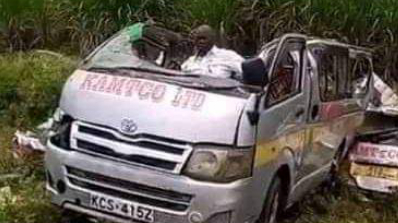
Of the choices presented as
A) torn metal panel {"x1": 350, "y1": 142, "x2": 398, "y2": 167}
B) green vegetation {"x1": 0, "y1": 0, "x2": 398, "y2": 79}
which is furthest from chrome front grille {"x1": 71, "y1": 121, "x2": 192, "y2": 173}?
green vegetation {"x1": 0, "y1": 0, "x2": 398, "y2": 79}

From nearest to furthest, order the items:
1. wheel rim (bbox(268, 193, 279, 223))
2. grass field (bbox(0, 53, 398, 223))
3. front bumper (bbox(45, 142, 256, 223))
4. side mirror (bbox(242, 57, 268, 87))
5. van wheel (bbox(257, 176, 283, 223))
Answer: front bumper (bbox(45, 142, 256, 223)), side mirror (bbox(242, 57, 268, 87)), van wheel (bbox(257, 176, 283, 223)), wheel rim (bbox(268, 193, 279, 223)), grass field (bbox(0, 53, 398, 223))

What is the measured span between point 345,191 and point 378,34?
522 cm

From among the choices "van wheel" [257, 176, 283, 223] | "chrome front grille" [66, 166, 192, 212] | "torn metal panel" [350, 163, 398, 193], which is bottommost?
"torn metal panel" [350, 163, 398, 193]

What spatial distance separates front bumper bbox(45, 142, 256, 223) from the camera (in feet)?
23.1

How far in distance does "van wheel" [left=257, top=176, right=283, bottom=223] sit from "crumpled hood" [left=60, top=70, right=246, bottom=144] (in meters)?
0.75

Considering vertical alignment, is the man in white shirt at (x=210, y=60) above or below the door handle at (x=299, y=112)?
above

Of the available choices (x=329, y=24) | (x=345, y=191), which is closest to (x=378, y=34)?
(x=329, y=24)

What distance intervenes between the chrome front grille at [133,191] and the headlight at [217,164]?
182mm

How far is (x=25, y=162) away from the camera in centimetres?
905

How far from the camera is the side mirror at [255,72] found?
7395mm

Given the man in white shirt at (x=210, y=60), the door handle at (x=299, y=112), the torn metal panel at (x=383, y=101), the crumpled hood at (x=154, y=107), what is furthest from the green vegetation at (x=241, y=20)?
the crumpled hood at (x=154, y=107)

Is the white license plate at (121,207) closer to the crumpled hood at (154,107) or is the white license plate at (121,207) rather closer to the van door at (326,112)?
the crumpled hood at (154,107)

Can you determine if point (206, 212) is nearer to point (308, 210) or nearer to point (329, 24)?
point (308, 210)

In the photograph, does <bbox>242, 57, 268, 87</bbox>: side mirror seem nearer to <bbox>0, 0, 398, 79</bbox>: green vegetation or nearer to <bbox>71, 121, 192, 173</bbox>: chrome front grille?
<bbox>71, 121, 192, 173</bbox>: chrome front grille
